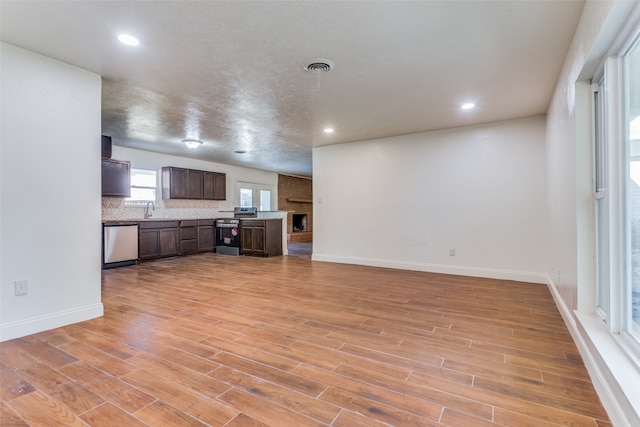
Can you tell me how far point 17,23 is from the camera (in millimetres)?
2082

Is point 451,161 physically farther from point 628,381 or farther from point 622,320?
point 628,381

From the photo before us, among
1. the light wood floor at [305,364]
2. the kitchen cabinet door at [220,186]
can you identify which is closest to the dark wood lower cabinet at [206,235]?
the kitchen cabinet door at [220,186]

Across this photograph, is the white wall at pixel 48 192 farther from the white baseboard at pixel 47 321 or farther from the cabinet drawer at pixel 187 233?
the cabinet drawer at pixel 187 233

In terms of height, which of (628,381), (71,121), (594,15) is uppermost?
(594,15)

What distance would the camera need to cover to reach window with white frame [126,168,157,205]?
6379 mm

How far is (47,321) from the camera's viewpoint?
8.24 feet

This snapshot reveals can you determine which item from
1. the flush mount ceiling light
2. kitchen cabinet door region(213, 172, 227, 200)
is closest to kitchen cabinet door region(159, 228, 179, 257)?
kitchen cabinet door region(213, 172, 227, 200)

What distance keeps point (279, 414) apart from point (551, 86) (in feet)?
12.4

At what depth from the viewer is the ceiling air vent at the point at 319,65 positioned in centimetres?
259

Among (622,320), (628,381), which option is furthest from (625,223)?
(628,381)

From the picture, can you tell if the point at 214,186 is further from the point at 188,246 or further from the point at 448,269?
the point at 448,269

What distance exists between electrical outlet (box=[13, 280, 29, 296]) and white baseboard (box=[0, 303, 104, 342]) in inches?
8.7

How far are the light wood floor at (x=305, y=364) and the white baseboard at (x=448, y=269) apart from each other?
755 millimetres

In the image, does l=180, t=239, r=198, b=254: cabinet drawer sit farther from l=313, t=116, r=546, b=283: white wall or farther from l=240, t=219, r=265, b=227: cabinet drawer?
l=313, t=116, r=546, b=283: white wall
